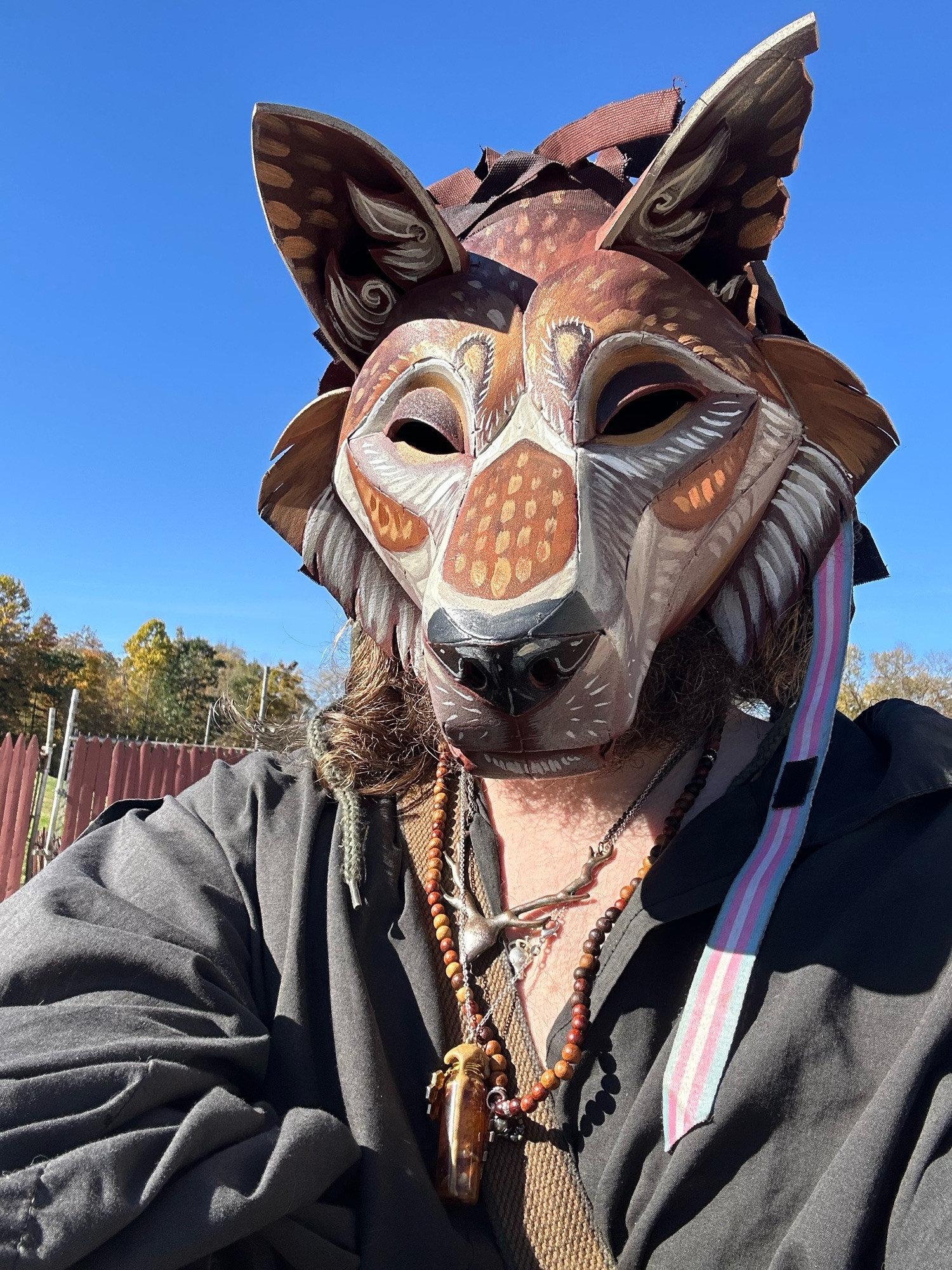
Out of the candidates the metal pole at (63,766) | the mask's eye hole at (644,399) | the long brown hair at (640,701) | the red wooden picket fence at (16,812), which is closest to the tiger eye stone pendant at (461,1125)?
the long brown hair at (640,701)

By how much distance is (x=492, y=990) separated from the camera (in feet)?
5.58

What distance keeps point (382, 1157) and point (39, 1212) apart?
0.50 m

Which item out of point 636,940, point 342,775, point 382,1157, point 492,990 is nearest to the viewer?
point 382,1157

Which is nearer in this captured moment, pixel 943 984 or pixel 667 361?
pixel 943 984

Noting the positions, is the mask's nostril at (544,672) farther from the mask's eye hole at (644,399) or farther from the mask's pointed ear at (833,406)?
the mask's pointed ear at (833,406)

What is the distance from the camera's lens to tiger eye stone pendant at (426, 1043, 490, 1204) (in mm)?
1485

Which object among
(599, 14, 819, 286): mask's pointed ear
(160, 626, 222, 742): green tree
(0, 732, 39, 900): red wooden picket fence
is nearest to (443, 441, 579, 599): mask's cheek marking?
(599, 14, 819, 286): mask's pointed ear

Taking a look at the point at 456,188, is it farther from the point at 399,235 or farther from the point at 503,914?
the point at 503,914

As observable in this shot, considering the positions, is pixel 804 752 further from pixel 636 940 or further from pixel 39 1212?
pixel 39 1212

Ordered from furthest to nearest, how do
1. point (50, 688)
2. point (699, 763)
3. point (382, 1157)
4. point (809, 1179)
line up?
point (50, 688) < point (699, 763) < point (382, 1157) < point (809, 1179)

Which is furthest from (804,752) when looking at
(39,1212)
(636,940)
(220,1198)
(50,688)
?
(50,688)

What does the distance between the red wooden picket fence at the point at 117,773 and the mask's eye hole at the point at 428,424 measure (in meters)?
7.53

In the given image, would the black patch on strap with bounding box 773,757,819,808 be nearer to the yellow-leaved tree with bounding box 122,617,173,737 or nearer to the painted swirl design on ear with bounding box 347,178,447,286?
the painted swirl design on ear with bounding box 347,178,447,286

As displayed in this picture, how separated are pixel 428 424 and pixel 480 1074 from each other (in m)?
1.12
